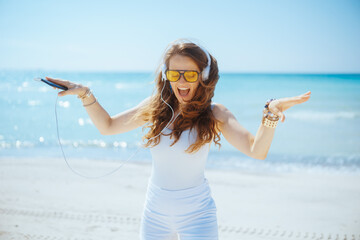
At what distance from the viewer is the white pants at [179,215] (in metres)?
2.21

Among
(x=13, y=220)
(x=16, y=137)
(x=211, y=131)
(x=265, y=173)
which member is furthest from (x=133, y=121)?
(x=16, y=137)

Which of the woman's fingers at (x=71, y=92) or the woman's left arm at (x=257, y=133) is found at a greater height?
the woman's left arm at (x=257, y=133)

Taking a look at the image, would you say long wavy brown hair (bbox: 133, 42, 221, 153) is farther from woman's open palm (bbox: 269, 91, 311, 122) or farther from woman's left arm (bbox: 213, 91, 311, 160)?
woman's open palm (bbox: 269, 91, 311, 122)

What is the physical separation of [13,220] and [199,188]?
421cm

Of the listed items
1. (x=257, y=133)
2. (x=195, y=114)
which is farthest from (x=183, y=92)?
(x=257, y=133)

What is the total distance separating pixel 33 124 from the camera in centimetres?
1605

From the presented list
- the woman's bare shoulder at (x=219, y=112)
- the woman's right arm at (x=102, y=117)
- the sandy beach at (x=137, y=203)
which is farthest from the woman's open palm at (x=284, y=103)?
the sandy beach at (x=137, y=203)

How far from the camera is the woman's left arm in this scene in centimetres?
203

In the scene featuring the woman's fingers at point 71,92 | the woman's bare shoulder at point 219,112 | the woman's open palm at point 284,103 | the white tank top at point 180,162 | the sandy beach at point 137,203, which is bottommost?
the sandy beach at point 137,203

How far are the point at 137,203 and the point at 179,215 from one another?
4227 mm

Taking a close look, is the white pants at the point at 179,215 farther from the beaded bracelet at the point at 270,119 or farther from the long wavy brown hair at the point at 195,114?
the beaded bracelet at the point at 270,119

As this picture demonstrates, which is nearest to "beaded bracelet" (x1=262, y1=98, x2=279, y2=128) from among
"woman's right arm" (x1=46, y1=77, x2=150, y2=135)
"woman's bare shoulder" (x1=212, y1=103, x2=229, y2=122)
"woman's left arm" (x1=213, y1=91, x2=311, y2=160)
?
"woman's left arm" (x1=213, y1=91, x2=311, y2=160)

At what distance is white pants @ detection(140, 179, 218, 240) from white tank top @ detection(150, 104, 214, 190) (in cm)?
5

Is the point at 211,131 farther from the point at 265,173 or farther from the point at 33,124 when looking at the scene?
the point at 33,124
